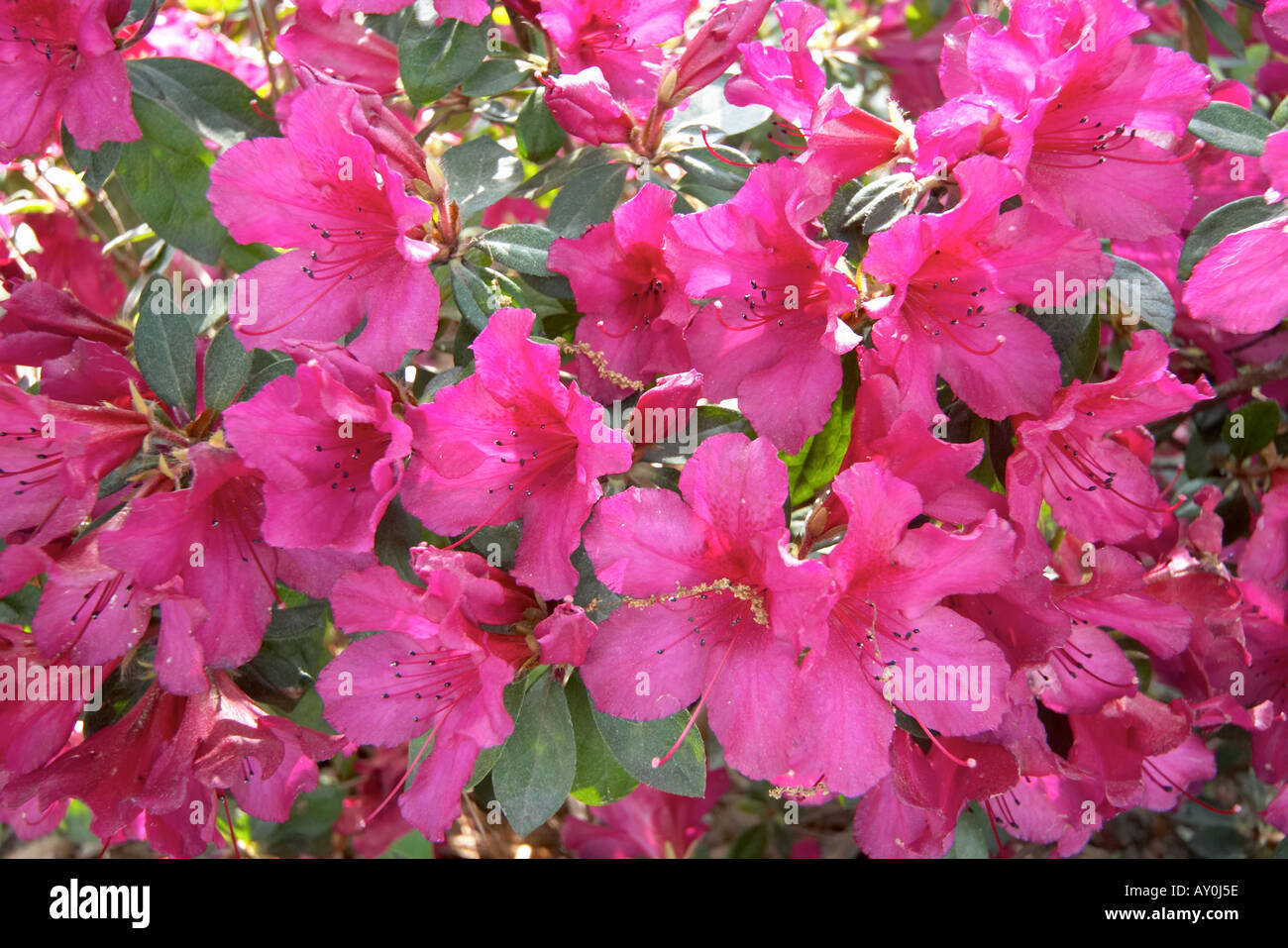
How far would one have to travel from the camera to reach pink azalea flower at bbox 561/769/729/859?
76.0 inches

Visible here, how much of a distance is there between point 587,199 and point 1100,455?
73 cm

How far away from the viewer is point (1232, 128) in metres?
1.34

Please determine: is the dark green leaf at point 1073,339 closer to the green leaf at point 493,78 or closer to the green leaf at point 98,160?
the green leaf at point 493,78

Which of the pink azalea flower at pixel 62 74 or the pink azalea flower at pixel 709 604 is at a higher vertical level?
the pink azalea flower at pixel 62 74

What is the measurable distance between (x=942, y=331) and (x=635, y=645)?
492 mm

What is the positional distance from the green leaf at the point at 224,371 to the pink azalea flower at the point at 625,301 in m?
0.41

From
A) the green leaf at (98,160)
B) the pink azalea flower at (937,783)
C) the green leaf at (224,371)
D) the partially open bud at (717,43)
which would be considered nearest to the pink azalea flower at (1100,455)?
the pink azalea flower at (937,783)

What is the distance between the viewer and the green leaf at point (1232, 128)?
1320 mm

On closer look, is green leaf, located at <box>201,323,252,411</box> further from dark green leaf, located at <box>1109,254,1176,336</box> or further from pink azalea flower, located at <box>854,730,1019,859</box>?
dark green leaf, located at <box>1109,254,1176,336</box>

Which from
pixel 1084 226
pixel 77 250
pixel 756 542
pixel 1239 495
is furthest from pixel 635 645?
pixel 77 250

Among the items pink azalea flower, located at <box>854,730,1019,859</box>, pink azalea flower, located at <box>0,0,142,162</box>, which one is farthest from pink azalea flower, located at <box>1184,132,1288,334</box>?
pink azalea flower, located at <box>0,0,142,162</box>

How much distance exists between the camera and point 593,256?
118 cm

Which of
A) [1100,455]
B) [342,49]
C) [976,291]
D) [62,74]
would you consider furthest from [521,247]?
[1100,455]

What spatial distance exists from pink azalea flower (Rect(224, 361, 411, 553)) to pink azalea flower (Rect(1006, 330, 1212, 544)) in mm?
664
